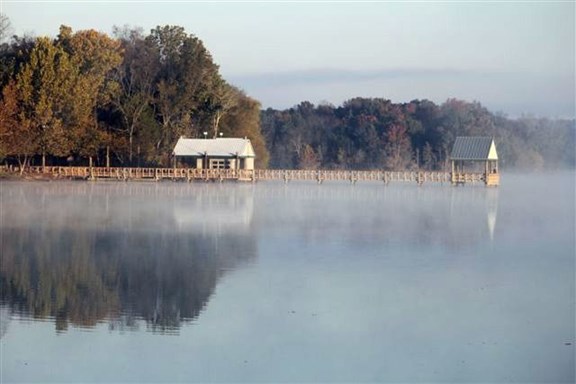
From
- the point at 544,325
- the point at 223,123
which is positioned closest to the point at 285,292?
the point at 544,325

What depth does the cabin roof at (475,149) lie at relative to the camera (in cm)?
5328

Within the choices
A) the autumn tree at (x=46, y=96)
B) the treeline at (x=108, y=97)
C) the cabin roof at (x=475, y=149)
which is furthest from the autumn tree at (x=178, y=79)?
the cabin roof at (x=475, y=149)

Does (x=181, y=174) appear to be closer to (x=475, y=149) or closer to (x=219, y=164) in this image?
(x=219, y=164)

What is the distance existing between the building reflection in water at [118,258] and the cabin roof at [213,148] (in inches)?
900

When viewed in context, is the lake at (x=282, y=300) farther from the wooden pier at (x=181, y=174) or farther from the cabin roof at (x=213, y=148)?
the cabin roof at (x=213, y=148)

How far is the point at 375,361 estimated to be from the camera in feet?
34.2

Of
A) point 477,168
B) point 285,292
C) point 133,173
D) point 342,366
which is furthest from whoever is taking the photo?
point 477,168

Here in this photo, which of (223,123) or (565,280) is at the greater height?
(223,123)

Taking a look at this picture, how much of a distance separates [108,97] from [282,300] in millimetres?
43694

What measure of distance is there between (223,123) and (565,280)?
47676 millimetres

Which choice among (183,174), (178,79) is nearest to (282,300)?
(183,174)

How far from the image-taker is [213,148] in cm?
5650

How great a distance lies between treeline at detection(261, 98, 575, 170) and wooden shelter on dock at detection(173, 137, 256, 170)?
26.2 metres

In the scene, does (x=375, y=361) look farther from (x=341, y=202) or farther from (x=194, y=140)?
(x=194, y=140)
